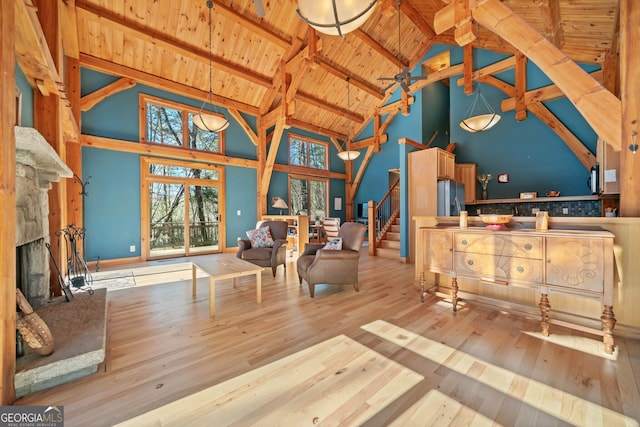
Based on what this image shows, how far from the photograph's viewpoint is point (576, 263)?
2072mm

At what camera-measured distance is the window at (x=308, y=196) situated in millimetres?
8925

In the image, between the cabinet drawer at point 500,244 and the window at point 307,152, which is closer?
the cabinet drawer at point 500,244

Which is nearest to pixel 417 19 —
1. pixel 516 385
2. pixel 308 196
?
pixel 308 196

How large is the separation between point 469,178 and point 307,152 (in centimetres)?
534

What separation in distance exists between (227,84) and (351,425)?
7411mm

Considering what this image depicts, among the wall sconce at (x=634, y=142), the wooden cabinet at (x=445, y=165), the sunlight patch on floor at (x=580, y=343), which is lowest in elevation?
the sunlight patch on floor at (x=580, y=343)

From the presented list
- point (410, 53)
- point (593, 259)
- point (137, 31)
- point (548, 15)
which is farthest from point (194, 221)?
point (410, 53)

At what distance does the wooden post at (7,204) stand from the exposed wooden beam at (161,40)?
4335 millimetres

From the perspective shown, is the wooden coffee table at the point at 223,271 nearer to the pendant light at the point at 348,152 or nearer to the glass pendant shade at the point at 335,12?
the glass pendant shade at the point at 335,12

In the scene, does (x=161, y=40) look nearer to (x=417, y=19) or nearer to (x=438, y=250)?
(x=417, y=19)

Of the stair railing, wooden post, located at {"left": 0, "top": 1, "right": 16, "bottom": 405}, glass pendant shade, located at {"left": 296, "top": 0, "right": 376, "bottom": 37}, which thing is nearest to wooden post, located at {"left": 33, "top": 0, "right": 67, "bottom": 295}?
wooden post, located at {"left": 0, "top": 1, "right": 16, "bottom": 405}

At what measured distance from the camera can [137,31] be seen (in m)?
4.81

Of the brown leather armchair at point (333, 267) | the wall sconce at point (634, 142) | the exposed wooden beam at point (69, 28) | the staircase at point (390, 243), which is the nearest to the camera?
the wall sconce at point (634, 142)

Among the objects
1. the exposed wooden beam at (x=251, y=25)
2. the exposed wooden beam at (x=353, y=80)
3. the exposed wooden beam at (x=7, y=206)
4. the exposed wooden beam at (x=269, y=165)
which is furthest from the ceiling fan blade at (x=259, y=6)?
the exposed wooden beam at (x=269, y=165)
